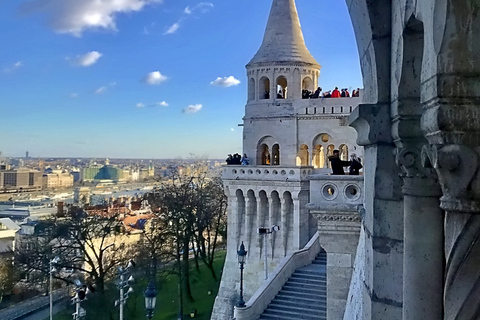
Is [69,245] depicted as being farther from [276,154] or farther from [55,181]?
[55,181]

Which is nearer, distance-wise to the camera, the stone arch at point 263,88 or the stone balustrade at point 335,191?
the stone balustrade at point 335,191

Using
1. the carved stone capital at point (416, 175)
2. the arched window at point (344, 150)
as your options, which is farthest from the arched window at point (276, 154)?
the carved stone capital at point (416, 175)

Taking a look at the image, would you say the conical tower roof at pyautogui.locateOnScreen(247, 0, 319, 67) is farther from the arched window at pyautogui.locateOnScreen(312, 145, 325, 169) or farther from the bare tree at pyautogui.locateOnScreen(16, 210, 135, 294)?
the bare tree at pyautogui.locateOnScreen(16, 210, 135, 294)

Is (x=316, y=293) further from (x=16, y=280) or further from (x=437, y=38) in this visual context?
(x=16, y=280)

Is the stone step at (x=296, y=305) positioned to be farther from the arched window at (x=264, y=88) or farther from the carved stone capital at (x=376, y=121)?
the carved stone capital at (x=376, y=121)

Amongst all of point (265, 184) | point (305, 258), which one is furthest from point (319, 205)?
point (265, 184)
